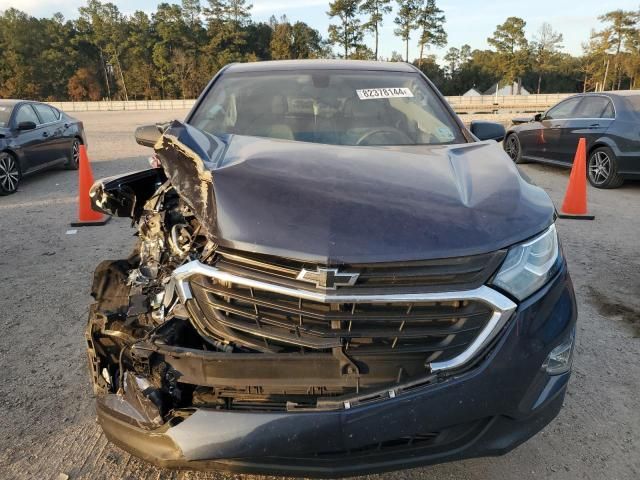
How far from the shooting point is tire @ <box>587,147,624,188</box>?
7969 millimetres

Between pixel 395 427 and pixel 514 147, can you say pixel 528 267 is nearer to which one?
pixel 395 427

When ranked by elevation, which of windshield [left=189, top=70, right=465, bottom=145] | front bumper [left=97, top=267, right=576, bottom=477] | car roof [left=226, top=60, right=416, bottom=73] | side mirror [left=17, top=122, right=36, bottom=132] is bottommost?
front bumper [left=97, top=267, right=576, bottom=477]

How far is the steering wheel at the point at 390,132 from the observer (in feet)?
10.0

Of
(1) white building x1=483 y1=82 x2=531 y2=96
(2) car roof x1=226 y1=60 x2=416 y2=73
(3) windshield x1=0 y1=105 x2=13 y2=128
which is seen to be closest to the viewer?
(2) car roof x1=226 y1=60 x2=416 y2=73

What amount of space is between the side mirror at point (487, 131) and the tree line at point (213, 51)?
72.9m

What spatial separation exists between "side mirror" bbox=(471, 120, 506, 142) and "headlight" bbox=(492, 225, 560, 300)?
1.54 meters

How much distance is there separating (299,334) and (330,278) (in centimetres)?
23

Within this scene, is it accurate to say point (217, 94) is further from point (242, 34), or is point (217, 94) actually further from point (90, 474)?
point (242, 34)

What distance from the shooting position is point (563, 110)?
920cm

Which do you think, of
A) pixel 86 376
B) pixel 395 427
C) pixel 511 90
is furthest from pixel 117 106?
pixel 395 427

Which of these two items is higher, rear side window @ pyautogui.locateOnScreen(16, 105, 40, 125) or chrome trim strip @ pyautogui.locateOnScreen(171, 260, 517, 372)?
rear side window @ pyautogui.locateOnScreen(16, 105, 40, 125)

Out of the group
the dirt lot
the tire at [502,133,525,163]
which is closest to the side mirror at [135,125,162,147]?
the dirt lot

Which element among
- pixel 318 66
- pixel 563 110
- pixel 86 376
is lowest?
pixel 86 376

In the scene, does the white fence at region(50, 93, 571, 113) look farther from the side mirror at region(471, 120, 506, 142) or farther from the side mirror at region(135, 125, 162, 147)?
the side mirror at region(135, 125, 162, 147)
